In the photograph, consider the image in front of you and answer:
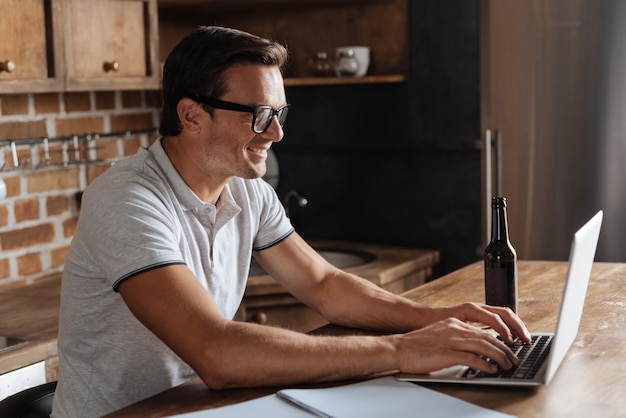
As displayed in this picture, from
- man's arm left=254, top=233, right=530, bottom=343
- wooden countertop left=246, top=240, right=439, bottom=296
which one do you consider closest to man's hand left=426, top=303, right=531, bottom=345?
man's arm left=254, top=233, right=530, bottom=343

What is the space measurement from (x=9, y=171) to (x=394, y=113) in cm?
154

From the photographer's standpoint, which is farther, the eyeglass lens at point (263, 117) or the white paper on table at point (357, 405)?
the eyeglass lens at point (263, 117)

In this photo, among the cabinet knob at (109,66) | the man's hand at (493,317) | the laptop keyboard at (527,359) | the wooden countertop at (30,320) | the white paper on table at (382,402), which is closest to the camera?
the white paper on table at (382,402)

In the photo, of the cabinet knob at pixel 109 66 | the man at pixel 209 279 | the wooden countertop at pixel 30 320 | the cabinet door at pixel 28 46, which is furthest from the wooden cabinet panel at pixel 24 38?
the man at pixel 209 279

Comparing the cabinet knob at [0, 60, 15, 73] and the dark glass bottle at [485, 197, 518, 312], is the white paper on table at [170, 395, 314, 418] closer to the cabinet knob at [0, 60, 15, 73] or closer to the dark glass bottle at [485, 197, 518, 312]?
the dark glass bottle at [485, 197, 518, 312]

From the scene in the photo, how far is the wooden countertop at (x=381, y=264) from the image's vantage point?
3.08 meters

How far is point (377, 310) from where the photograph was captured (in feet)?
6.46

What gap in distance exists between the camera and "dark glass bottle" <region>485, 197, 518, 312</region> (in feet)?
6.37

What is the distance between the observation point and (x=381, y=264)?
3367mm

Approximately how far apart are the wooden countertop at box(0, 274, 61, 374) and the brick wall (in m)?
0.09

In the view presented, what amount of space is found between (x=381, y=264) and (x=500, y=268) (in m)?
1.41

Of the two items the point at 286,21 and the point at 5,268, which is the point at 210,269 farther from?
the point at 286,21

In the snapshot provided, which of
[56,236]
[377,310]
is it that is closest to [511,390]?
[377,310]

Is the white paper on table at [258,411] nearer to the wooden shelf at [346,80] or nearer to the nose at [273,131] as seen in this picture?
the nose at [273,131]
